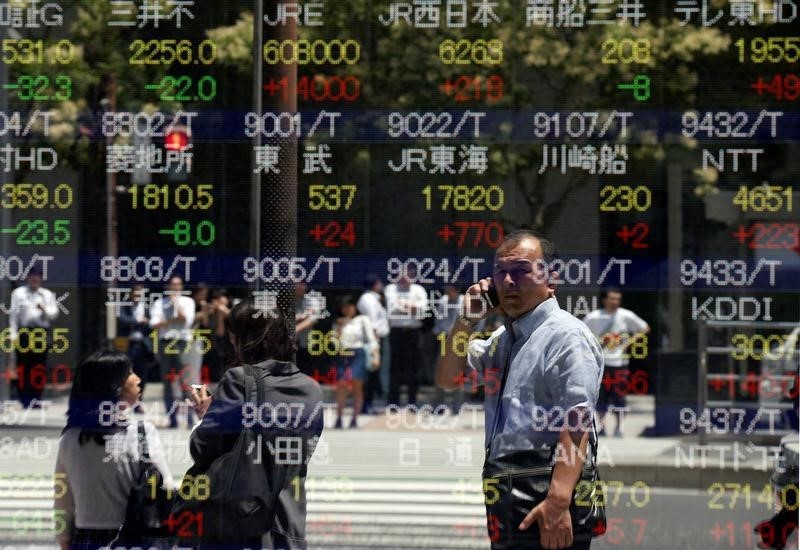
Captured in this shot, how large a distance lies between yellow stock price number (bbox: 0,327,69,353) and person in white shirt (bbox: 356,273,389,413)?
1.18m

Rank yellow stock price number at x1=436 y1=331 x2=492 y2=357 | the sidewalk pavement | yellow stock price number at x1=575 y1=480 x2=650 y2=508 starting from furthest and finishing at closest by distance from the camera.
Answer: yellow stock price number at x1=575 y1=480 x2=650 y2=508, the sidewalk pavement, yellow stock price number at x1=436 y1=331 x2=492 y2=357

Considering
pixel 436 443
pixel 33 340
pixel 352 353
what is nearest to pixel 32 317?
pixel 33 340

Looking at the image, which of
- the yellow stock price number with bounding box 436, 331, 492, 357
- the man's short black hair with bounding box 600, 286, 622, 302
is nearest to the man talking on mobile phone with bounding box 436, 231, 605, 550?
the yellow stock price number with bounding box 436, 331, 492, 357

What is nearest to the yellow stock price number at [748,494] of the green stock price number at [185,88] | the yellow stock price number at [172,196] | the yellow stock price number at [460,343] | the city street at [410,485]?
the city street at [410,485]

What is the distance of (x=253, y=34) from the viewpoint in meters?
5.45

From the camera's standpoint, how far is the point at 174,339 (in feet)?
18.8

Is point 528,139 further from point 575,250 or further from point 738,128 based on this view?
point 738,128

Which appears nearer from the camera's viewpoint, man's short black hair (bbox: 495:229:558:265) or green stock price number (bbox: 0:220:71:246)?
man's short black hair (bbox: 495:229:558:265)

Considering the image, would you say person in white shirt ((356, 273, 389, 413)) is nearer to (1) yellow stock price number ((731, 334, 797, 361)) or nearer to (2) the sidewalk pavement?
(2) the sidewalk pavement

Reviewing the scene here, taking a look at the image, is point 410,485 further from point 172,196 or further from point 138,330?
point 172,196

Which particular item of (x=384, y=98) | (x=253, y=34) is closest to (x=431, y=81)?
(x=384, y=98)

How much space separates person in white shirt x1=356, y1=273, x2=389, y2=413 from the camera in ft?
18.3

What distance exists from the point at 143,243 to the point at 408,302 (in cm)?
105

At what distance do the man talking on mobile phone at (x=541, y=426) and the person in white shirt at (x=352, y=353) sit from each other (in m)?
0.91
